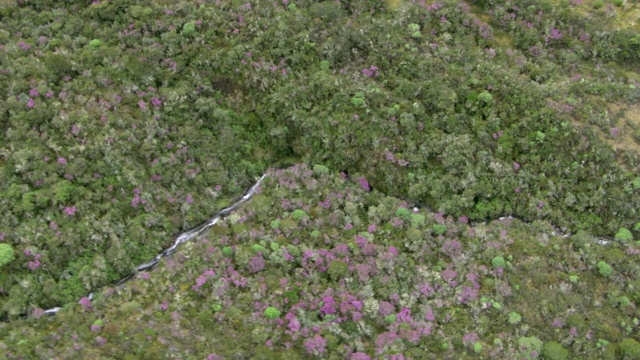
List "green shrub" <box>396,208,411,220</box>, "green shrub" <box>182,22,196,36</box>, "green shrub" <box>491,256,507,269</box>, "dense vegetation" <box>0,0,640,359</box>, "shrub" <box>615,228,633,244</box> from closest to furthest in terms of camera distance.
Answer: "dense vegetation" <box>0,0,640,359</box> < "green shrub" <box>491,256,507,269</box> < "green shrub" <box>396,208,411,220</box> < "shrub" <box>615,228,633,244</box> < "green shrub" <box>182,22,196,36</box>

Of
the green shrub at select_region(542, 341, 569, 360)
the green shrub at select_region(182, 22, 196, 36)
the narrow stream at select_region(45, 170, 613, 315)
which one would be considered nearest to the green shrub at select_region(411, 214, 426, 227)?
the narrow stream at select_region(45, 170, 613, 315)

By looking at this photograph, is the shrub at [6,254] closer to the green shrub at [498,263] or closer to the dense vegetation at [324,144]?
the dense vegetation at [324,144]

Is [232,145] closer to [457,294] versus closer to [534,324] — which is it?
[457,294]

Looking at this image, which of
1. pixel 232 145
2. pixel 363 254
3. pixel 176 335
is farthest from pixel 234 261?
pixel 232 145

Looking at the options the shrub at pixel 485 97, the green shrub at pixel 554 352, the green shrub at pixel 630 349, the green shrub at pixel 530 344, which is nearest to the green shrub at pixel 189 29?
the shrub at pixel 485 97

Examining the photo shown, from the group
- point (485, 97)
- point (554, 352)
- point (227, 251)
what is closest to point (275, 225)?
point (227, 251)

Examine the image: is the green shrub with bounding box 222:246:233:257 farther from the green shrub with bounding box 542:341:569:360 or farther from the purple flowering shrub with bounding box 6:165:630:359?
the green shrub with bounding box 542:341:569:360

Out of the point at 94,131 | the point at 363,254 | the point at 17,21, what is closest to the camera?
the point at 363,254
